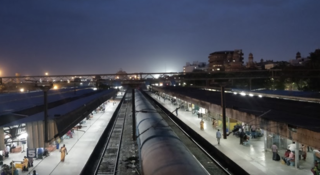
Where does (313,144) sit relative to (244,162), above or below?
above

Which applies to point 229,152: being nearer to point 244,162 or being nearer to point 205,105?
point 244,162

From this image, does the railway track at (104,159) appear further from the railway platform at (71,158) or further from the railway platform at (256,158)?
the railway platform at (256,158)

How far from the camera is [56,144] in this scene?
57.9 ft

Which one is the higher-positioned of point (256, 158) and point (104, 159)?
point (256, 158)

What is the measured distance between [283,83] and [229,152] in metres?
34.1

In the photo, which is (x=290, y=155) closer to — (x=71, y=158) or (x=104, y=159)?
(x=104, y=159)

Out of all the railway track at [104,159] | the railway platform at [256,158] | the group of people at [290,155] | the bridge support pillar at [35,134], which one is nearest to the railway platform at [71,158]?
the railway track at [104,159]

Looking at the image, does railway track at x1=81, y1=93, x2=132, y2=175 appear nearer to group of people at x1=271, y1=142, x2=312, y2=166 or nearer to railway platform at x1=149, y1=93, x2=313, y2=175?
railway platform at x1=149, y1=93, x2=313, y2=175

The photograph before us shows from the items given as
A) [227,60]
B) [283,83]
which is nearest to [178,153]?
[283,83]

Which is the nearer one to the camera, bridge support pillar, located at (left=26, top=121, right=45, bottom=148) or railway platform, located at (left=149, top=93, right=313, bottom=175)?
bridge support pillar, located at (left=26, top=121, right=45, bottom=148)

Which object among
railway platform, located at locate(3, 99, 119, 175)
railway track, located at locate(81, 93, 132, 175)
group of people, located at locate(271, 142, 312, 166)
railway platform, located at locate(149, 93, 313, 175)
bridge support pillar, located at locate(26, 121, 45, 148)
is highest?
bridge support pillar, located at locate(26, 121, 45, 148)

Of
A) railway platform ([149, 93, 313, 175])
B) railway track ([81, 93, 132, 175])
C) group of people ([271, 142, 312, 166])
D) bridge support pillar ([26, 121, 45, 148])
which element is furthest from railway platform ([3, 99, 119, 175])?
group of people ([271, 142, 312, 166])

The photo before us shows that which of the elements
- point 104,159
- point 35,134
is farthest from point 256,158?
point 35,134

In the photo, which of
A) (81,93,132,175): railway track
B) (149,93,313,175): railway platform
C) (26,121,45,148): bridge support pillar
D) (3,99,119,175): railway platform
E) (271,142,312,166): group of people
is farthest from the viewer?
(81,93,132,175): railway track
